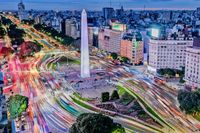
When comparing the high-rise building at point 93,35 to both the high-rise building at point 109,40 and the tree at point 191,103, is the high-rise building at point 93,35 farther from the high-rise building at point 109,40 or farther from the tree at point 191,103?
the tree at point 191,103

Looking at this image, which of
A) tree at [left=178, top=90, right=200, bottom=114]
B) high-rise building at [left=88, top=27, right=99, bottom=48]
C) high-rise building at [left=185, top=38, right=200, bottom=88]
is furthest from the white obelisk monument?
high-rise building at [left=88, top=27, right=99, bottom=48]

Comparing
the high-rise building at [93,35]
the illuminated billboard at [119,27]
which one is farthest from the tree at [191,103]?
the high-rise building at [93,35]

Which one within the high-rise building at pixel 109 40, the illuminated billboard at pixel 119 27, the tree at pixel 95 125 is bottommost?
the tree at pixel 95 125

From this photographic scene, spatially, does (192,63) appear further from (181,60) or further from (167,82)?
(181,60)

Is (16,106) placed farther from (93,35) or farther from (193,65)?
(93,35)

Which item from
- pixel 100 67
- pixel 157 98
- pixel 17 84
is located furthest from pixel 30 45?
pixel 157 98

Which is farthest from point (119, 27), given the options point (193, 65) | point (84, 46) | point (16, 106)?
point (16, 106)
